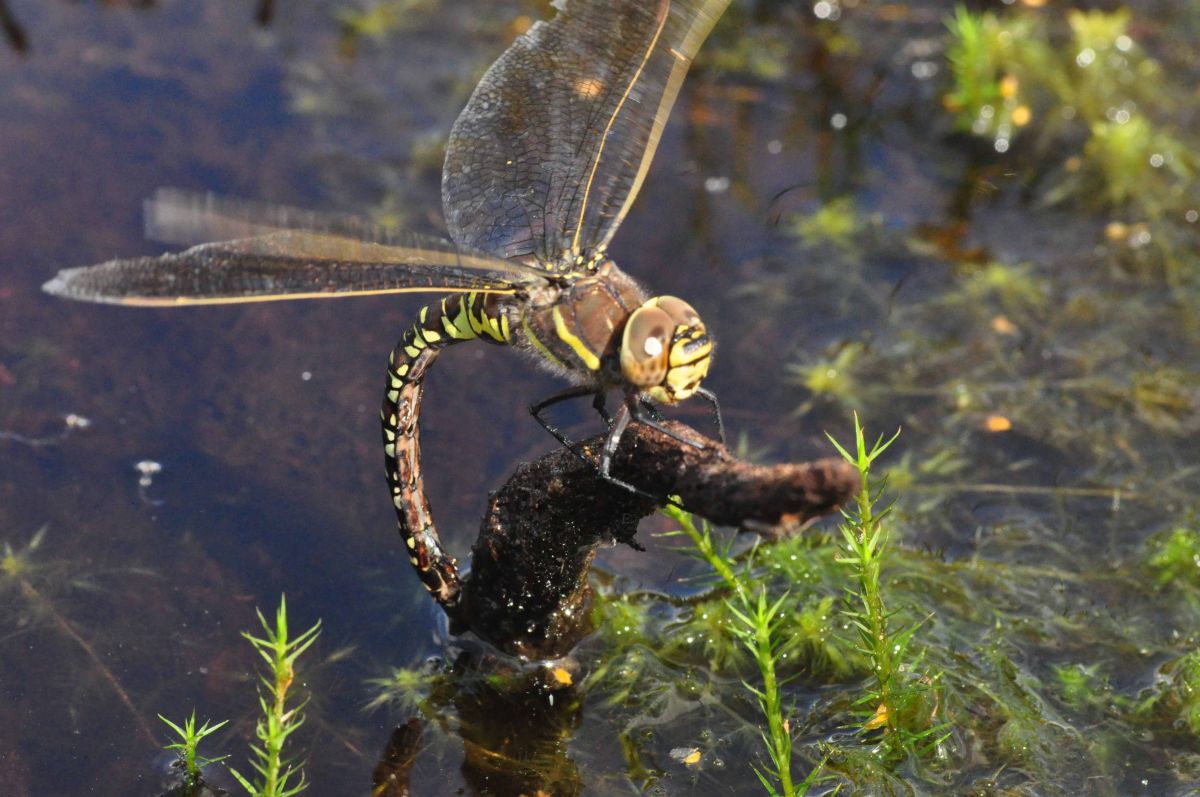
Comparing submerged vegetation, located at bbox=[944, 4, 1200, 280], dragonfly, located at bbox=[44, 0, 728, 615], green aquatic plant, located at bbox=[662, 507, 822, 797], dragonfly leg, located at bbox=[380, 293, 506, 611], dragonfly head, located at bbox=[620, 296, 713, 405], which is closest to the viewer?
green aquatic plant, located at bbox=[662, 507, 822, 797]

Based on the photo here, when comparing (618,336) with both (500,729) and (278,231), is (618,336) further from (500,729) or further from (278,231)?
(500,729)

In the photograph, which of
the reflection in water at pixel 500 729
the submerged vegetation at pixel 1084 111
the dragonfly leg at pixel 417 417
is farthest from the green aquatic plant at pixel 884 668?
the submerged vegetation at pixel 1084 111

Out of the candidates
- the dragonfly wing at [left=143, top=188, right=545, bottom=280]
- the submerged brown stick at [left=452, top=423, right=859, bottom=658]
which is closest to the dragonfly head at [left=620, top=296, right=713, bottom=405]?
the submerged brown stick at [left=452, top=423, right=859, bottom=658]

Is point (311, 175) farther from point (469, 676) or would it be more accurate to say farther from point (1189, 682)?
point (1189, 682)

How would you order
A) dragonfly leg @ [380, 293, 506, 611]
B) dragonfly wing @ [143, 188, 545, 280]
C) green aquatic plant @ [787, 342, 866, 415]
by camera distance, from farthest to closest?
1. green aquatic plant @ [787, 342, 866, 415]
2. dragonfly leg @ [380, 293, 506, 611]
3. dragonfly wing @ [143, 188, 545, 280]

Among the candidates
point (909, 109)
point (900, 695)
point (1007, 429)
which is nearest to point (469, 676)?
point (900, 695)

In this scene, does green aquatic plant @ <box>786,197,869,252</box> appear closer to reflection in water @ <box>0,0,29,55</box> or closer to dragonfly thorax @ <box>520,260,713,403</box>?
dragonfly thorax @ <box>520,260,713,403</box>

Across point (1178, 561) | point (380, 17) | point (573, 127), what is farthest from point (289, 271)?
point (380, 17)
